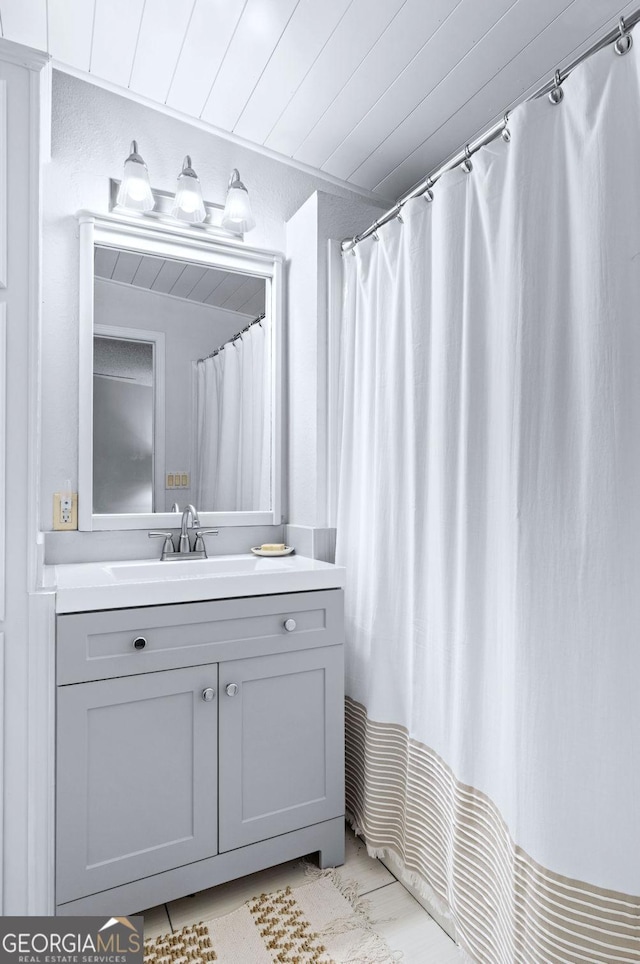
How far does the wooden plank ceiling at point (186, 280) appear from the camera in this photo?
1927 millimetres

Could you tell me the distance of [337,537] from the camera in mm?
2010

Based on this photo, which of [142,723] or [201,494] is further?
[201,494]

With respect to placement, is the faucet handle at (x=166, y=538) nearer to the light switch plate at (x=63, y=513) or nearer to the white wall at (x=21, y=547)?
the light switch plate at (x=63, y=513)

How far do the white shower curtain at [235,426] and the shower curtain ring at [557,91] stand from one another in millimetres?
1284

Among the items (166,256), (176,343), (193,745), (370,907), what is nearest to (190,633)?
(193,745)

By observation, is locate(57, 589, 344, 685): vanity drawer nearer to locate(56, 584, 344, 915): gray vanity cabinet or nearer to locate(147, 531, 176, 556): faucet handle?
locate(56, 584, 344, 915): gray vanity cabinet

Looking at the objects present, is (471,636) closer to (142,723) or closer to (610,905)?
(610,905)

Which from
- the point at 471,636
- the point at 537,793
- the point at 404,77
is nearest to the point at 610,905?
the point at 537,793

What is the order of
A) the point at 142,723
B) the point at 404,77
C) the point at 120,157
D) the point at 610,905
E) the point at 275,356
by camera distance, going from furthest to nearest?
1. the point at 275,356
2. the point at 120,157
3. the point at 404,77
4. the point at 142,723
5. the point at 610,905

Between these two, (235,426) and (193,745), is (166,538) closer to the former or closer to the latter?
(235,426)

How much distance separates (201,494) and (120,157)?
1216 mm

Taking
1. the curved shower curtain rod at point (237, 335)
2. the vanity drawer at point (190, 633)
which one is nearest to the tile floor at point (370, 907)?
the vanity drawer at point (190, 633)

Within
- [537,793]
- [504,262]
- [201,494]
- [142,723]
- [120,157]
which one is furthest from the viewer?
[201,494]
